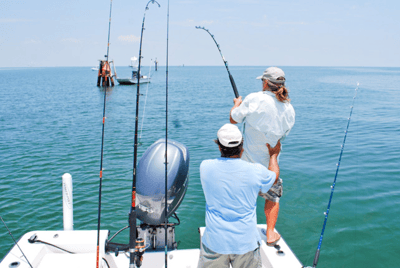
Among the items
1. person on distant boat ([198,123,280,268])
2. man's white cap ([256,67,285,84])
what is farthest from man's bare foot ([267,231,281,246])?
man's white cap ([256,67,285,84])

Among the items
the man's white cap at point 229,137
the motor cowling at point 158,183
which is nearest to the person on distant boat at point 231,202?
the man's white cap at point 229,137

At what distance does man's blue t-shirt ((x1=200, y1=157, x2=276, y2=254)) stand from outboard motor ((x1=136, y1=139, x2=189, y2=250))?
1.39 meters

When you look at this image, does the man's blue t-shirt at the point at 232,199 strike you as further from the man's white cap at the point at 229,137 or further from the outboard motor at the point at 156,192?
the outboard motor at the point at 156,192

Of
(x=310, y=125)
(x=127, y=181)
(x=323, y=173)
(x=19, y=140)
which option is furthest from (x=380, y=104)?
(x=19, y=140)

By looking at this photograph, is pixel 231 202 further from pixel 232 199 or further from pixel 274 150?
pixel 274 150

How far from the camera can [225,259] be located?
2.04 meters

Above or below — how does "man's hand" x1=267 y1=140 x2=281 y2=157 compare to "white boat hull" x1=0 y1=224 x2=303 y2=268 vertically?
above

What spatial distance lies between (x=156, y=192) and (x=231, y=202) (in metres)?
1.53

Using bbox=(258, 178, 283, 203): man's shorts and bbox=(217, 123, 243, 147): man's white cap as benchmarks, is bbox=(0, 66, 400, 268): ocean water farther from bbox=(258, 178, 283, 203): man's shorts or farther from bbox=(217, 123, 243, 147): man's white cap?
bbox=(217, 123, 243, 147): man's white cap

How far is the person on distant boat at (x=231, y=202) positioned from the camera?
197 centimetres

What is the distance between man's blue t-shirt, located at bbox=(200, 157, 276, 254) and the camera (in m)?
1.96

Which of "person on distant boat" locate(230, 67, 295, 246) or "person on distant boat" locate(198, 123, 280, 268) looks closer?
"person on distant boat" locate(198, 123, 280, 268)

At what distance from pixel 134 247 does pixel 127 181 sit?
4.95 m

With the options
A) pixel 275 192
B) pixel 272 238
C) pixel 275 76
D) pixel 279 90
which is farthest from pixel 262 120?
pixel 272 238
